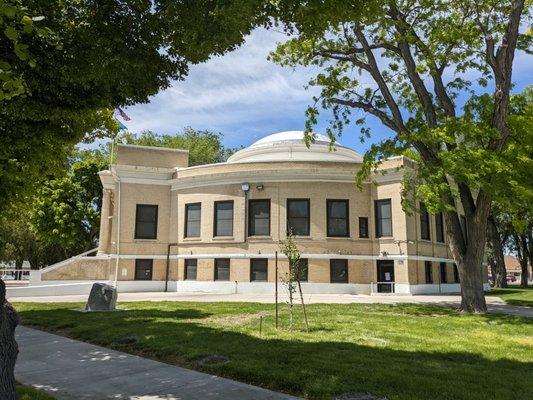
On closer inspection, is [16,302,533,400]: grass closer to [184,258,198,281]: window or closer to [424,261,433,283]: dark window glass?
[424,261,433,283]: dark window glass

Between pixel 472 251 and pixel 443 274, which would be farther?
pixel 443 274

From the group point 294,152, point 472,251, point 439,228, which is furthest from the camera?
point 294,152

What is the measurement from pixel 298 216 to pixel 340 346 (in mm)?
18642

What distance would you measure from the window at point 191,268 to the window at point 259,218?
428cm

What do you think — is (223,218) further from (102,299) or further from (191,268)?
(102,299)

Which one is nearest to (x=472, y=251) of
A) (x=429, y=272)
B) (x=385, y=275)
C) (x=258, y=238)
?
(x=385, y=275)

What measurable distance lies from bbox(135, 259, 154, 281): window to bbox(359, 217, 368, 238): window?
13457 mm

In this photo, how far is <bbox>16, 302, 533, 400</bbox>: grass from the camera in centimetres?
677

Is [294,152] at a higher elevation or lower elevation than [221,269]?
higher

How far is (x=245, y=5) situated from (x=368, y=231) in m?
23.4

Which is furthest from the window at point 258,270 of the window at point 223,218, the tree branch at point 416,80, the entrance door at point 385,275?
the tree branch at point 416,80

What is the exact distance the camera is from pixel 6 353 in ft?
15.9

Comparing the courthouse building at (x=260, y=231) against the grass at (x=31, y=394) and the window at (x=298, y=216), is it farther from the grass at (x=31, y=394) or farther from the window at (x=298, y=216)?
the grass at (x=31, y=394)

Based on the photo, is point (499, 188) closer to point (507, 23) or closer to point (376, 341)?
point (507, 23)
